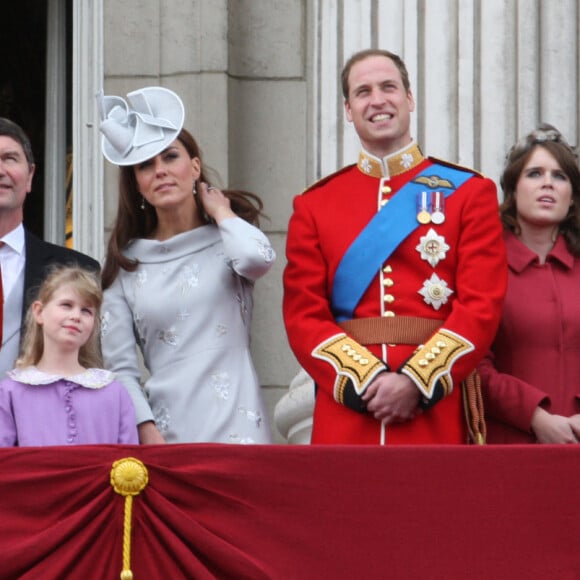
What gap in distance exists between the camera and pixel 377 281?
5.88 metres

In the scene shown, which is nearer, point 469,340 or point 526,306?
point 469,340

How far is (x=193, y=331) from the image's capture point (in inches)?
235

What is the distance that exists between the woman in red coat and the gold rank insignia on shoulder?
47 cm

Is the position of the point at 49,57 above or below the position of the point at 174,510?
above

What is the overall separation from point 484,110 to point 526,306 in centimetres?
144

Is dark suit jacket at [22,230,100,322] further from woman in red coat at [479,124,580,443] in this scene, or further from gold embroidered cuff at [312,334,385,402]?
woman in red coat at [479,124,580,443]

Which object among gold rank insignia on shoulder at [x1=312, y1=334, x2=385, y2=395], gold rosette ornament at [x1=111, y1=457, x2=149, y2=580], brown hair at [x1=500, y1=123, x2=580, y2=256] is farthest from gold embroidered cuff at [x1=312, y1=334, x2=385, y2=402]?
brown hair at [x1=500, y1=123, x2=580, y2=256]

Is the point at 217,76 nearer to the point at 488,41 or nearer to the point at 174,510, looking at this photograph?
the point at 488,41

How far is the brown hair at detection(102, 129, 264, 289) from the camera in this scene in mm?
6113

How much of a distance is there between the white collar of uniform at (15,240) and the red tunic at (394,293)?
0.82 metres

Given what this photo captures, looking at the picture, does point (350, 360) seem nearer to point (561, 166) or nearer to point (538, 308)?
point (538, 308)

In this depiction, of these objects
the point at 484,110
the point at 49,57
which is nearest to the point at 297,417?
the point at 484,110

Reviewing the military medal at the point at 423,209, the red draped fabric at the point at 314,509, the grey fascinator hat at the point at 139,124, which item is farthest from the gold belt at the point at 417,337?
the grey fascinator hat at the point at 139,124

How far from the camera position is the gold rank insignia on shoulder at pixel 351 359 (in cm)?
563
